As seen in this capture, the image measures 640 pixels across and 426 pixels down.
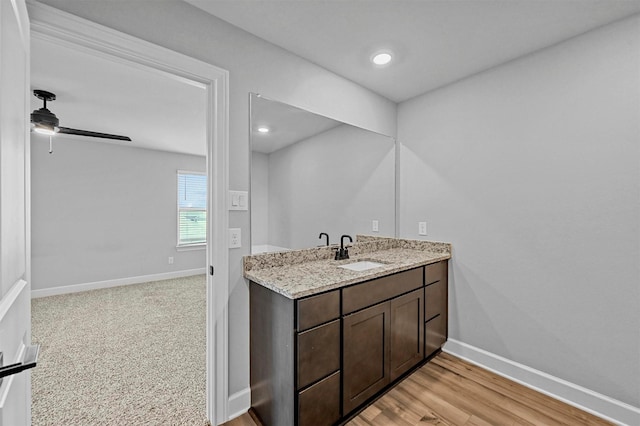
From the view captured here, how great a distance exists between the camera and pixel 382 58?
2125 mm

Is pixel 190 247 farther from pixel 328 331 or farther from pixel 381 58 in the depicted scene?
pixel 381 58

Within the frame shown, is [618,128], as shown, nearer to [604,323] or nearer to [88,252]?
[604,323]

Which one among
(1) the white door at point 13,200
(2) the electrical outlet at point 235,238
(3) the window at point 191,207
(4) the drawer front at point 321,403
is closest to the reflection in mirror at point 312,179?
(2) the electrical outlet at point 235,238

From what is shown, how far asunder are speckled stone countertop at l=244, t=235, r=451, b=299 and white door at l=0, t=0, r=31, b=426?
936 millimetres

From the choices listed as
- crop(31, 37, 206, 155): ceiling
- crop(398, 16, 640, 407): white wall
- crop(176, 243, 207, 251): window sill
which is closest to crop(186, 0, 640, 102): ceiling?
crop(398, 16, 640, 407): white wall

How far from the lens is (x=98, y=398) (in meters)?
1.92

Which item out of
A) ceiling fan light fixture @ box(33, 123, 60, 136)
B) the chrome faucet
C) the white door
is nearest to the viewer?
the white door

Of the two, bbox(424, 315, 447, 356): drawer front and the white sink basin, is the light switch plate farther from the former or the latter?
bbox(424, 315, 447, 356): drawer front

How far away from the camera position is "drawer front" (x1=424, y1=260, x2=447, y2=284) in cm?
226

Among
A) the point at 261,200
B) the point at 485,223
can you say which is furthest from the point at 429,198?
the point at 261,200

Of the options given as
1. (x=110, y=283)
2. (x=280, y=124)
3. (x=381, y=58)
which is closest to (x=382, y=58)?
(x=381, y=58)

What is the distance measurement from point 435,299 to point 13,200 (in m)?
2.53

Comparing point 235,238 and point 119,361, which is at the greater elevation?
point 235,238

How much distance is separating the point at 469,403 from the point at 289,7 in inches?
106
